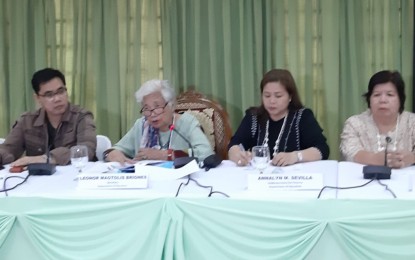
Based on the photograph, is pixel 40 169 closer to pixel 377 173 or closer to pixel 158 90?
pixel 158 90

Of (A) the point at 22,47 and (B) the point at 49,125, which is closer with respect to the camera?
(B) the point at 49,125

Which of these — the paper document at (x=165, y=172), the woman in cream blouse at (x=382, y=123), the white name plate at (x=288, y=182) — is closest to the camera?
the white name plate at (x=288, y=182)

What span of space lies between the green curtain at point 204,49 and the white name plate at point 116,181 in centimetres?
182

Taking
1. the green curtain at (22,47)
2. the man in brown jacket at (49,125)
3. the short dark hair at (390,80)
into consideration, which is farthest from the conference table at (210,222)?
the green curtain at (22,47)

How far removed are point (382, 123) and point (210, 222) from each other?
1335 millimetres

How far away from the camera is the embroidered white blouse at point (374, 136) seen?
303cm

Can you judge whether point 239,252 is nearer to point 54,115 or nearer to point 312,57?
point 54,115

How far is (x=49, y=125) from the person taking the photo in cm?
346

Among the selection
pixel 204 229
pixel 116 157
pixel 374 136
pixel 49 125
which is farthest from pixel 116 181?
pixel 374 136

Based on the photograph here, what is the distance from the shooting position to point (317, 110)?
4020 mm

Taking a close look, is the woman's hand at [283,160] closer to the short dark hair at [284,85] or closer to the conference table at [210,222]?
the conference table at [210,222]

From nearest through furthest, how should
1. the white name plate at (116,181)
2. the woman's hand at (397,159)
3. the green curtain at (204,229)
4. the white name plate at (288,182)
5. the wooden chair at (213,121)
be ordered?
the green curtain at (204,229) < the white name plate at (288,182) < the white name plate at (116,181) < the woman's hand at (397,159) < the wooden chair at (213,121)

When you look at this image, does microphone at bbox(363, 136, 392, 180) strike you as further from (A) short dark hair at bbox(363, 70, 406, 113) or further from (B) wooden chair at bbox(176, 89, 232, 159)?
(B) wooden chair at bbox(176, 89, 232, 159)

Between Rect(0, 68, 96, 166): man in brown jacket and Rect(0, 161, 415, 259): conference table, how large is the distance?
105cm
